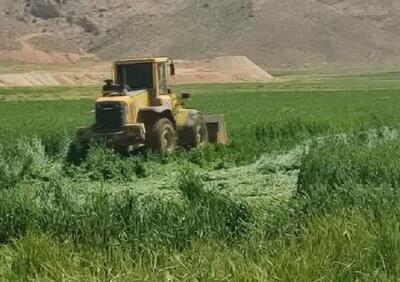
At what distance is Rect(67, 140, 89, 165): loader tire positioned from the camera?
1898 centimetres

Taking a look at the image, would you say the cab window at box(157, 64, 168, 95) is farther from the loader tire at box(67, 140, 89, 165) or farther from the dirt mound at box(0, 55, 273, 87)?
the dirt mound at box(0, 55, 273, 87)

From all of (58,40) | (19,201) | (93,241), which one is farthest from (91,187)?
(58,40)

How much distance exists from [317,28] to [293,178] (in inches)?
4661

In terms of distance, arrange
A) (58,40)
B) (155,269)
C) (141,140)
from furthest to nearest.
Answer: (58,40) → (141,140) → (155,269)

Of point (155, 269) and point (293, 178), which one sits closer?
point (155, 269)

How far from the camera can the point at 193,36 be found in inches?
5044

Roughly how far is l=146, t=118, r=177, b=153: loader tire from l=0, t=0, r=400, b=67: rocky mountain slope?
101 metres

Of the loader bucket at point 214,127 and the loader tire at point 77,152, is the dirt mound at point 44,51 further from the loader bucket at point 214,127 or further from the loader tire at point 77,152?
the loader tire at point 77,152

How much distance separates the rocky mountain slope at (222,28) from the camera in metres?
125

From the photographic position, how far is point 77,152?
19.2 m

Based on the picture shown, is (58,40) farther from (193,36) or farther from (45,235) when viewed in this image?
(45,235)

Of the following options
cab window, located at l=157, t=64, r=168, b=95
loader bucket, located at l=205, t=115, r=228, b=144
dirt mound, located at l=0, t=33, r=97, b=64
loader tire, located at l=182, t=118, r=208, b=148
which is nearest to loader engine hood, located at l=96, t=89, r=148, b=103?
cab window, located at l=157, t=64, r=168, b=95

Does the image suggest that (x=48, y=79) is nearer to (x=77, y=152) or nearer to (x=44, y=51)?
(x=44, y=51)

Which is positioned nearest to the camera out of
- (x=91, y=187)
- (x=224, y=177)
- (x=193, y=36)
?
(x=91, y=187)
